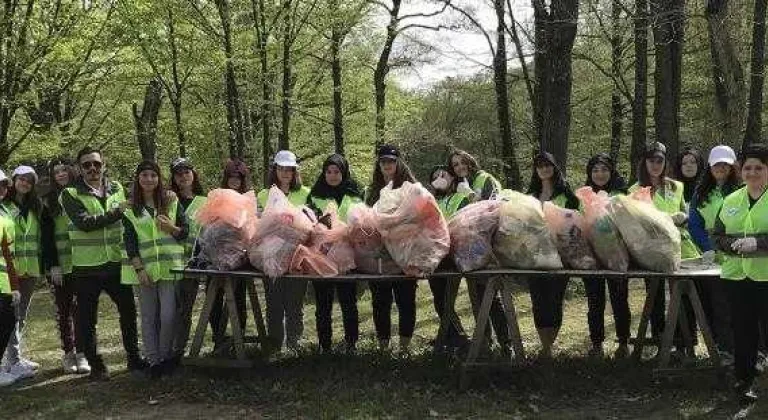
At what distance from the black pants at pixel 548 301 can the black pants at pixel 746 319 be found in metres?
1.36

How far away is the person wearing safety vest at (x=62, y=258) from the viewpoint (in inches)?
257

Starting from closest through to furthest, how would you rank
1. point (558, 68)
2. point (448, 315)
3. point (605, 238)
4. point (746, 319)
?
point (746, 319), point (605, 238), point (448, 315), point (558, 68)

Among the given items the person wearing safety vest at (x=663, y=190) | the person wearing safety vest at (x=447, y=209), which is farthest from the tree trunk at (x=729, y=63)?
the person wearing safety vest at (x=447, y=209)

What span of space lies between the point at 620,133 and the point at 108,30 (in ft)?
49.4

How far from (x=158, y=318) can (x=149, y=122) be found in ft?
51.7

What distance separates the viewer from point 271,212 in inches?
231

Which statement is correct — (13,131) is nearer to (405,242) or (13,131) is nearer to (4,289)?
(4,289)

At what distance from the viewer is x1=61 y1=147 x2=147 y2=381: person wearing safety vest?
19.9ft

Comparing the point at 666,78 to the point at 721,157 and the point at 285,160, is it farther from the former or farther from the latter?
the point at 285,160

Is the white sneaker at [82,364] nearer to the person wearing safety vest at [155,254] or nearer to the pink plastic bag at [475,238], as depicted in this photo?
the person wearing safety vest at [155,254]

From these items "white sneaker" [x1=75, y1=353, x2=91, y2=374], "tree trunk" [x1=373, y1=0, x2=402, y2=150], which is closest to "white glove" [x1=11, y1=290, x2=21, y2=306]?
"white sneaker" [x1=75, y1=353, x2=91, y2=374]

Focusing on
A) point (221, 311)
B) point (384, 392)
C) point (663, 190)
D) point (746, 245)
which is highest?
point (663, 190)

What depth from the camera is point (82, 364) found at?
6793mm

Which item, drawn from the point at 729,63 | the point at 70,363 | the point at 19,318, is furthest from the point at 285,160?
the point at 729,63
